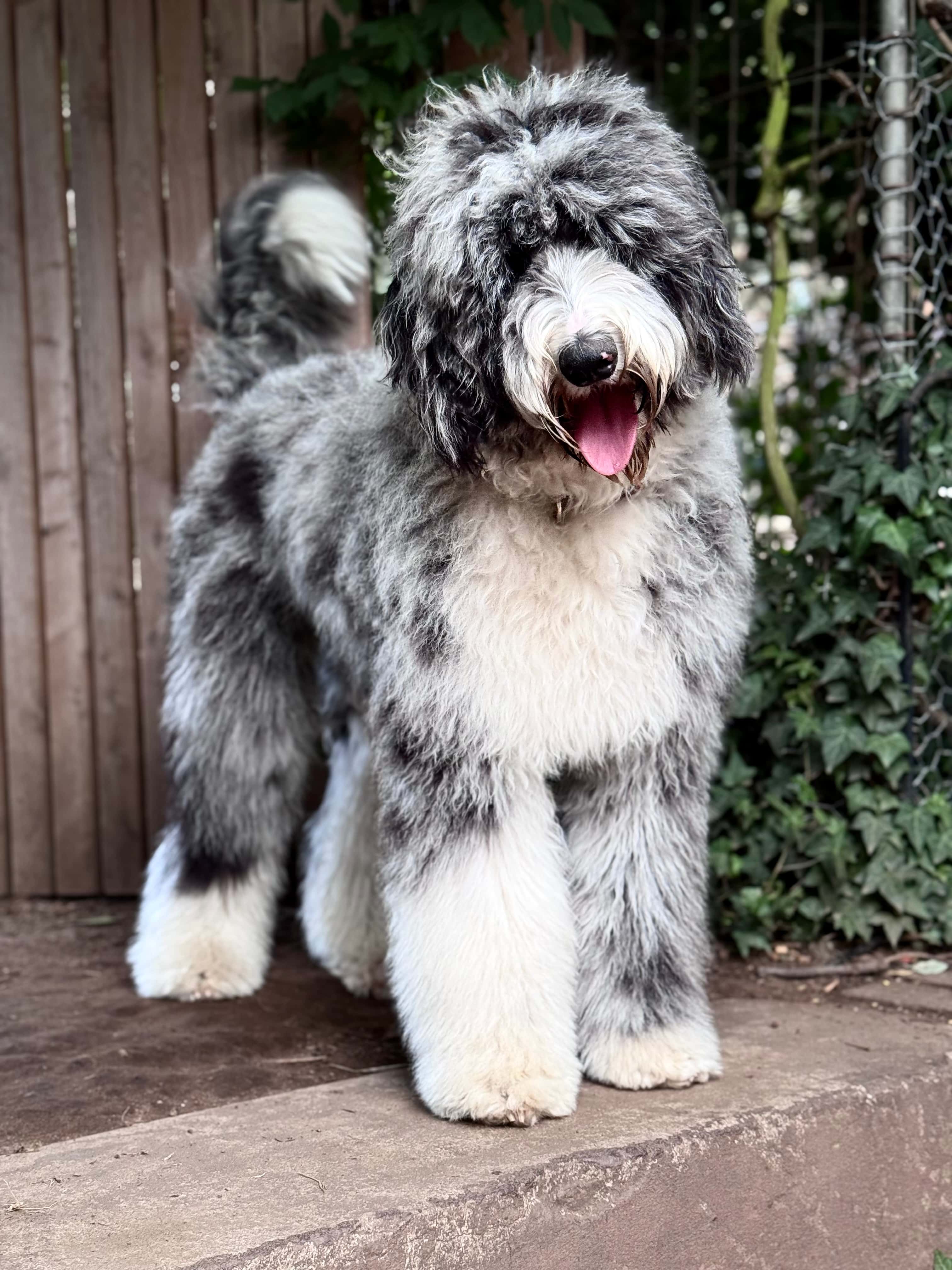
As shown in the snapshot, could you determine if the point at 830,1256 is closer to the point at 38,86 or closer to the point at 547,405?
the point at 547,405

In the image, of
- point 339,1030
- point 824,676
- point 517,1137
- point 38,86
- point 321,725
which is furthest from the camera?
point 38,86

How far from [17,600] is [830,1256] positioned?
318 centimetres

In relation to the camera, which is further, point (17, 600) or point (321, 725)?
point (17, 600)

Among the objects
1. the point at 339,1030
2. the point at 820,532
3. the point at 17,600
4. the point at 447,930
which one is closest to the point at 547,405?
A: the point at 447,930

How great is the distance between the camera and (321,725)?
396cm

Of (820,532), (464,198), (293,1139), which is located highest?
(464,198)

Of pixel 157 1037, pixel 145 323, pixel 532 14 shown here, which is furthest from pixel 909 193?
pixel 157 1037

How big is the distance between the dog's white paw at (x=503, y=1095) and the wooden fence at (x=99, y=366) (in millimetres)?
2240

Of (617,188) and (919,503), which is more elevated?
(617,188)

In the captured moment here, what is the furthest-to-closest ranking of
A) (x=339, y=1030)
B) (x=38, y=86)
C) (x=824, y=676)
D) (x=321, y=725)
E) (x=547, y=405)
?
1. (x=38, y=86)
2. (x=321, y=725)
3. (x=824, y=676)
4. (x=339, y=1030)
5. (x=547, y=405)

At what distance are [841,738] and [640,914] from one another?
1.01 meters

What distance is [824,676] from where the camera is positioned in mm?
3629

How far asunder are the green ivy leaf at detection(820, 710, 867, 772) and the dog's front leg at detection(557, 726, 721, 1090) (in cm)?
81

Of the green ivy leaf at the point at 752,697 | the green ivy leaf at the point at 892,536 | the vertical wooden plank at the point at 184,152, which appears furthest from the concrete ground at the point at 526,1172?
the vertical wooden plank at the point at 184,152
